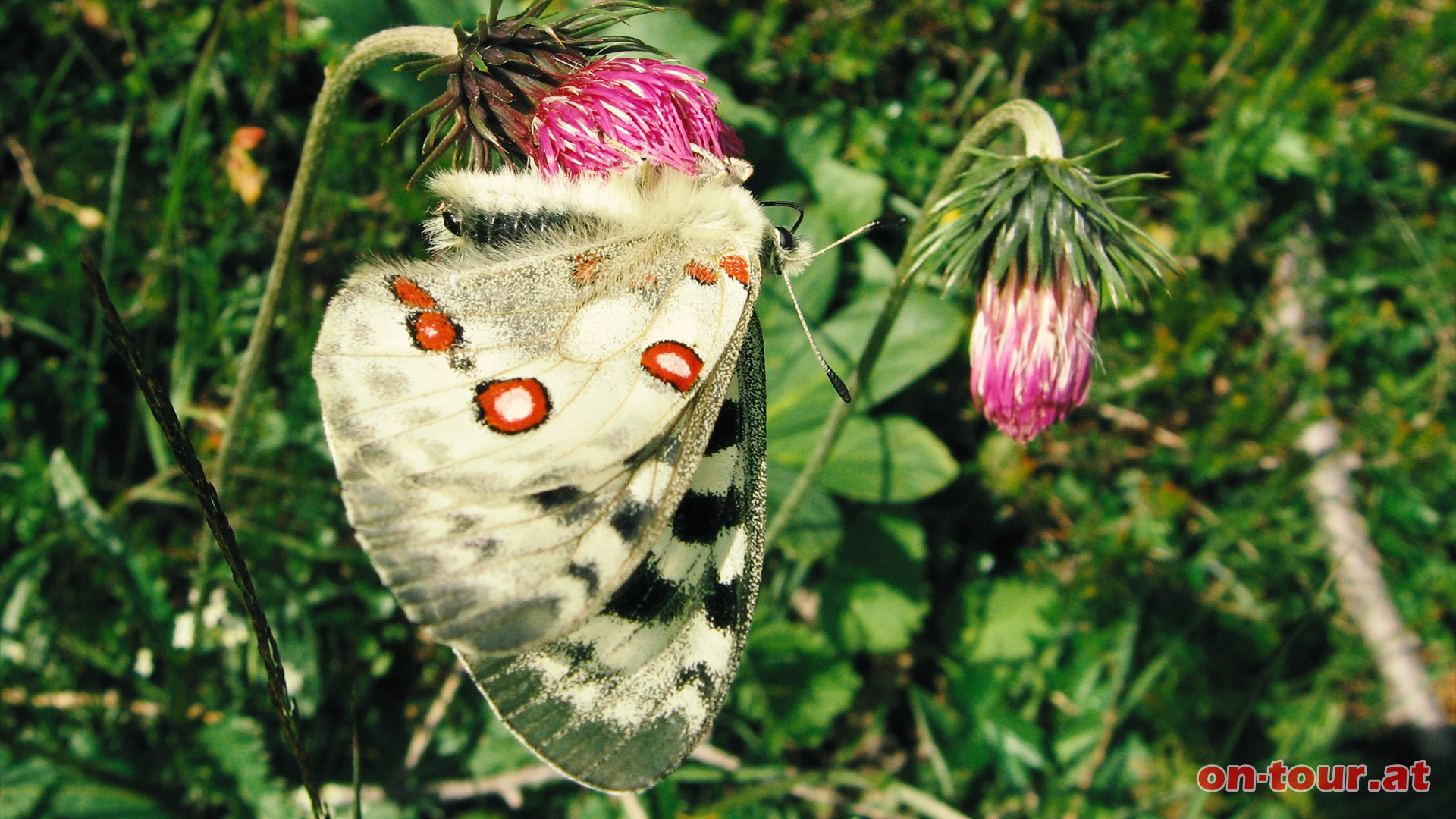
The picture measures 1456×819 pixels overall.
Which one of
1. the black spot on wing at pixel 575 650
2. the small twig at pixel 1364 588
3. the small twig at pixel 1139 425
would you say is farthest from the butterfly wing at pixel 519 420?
the small twig at pixel 1364 588

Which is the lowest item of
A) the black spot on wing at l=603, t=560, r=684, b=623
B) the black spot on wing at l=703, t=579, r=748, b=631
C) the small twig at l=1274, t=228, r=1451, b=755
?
the small twig at l=1274, t=228, r=1451, b=755

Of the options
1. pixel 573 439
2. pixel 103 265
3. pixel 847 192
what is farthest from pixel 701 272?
pixel 103 265

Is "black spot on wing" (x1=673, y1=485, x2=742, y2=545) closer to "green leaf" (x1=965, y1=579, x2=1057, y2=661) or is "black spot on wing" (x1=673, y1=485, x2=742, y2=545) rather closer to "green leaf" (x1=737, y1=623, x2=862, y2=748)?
"green leaf" (x1=737, y1=623, x2=862, y2=748)

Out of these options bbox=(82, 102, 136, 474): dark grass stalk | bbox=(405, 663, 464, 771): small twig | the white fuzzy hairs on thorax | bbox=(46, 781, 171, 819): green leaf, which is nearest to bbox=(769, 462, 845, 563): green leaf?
bbox=(405, 663, 464, 771): small twig

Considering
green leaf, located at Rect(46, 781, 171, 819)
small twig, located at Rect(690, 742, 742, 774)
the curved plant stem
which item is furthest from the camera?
small twig, located at Rect(690, 742, 742, 774)

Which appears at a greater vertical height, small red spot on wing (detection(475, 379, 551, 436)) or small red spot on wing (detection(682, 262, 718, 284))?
small red spot on wing (detection(682, 262, 718, 284))

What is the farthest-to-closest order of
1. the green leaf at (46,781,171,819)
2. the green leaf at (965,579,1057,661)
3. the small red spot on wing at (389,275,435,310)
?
the green leaf at (965,579,1057,661), the green leaf at (46,781,171,819), the small red spot on wing at (389,275,435,310)

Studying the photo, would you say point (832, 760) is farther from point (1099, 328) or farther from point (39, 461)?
point (39, 461)
